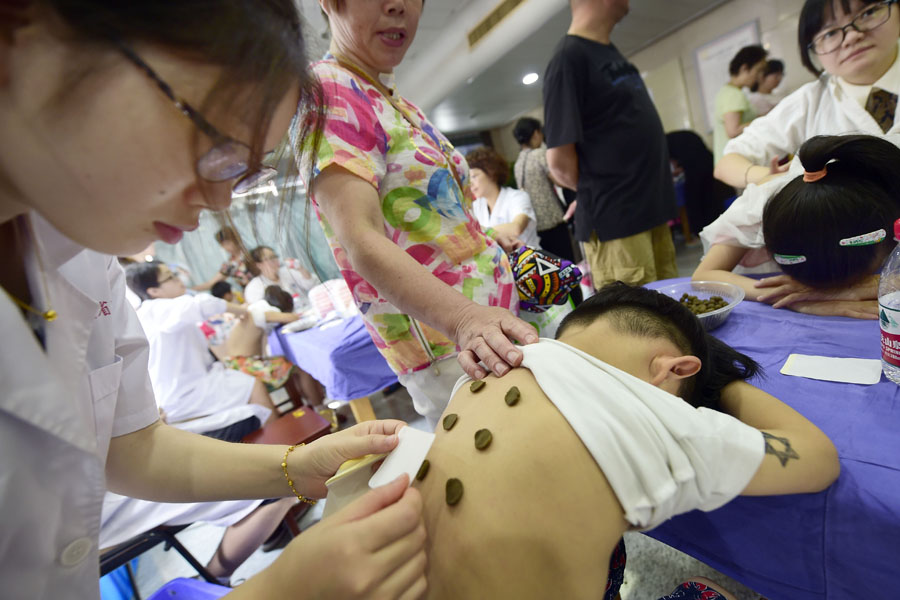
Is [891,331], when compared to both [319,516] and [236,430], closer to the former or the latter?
[319,516]

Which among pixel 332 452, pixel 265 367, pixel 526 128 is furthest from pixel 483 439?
pixel 526 128

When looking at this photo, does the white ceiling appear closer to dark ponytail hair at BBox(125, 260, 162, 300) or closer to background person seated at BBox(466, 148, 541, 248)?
background person seated at BBox(466, 148, 541, 248)

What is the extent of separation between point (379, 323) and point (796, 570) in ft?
3.49

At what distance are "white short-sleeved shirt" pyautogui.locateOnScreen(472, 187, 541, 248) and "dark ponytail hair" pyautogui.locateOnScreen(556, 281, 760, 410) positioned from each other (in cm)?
249

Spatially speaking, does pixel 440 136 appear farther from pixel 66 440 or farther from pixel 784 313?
pixel 784 313

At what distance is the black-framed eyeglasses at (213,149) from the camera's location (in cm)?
39

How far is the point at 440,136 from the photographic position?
1.22 meters

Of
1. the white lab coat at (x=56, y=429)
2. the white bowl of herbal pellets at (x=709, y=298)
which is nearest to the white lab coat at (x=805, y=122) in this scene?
the white bowl of herbal pellets at (x=709, y=298)

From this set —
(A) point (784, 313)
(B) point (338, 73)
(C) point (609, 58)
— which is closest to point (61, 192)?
(B) point (338, 73)

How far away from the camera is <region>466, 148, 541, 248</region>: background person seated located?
139 inches

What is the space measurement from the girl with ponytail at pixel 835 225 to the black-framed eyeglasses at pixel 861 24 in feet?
2.24

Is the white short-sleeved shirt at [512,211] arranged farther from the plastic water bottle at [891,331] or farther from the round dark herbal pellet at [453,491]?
the round dark herbal pellet at [453,491]

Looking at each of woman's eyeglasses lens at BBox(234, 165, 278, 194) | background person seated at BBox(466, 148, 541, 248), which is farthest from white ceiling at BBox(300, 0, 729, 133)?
woman's eyeglasses lens at BBox(234, 165, 278, 194)

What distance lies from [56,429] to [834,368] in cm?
149
